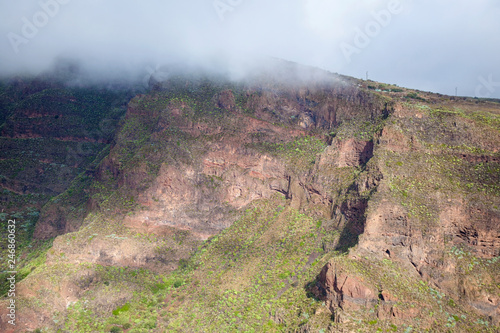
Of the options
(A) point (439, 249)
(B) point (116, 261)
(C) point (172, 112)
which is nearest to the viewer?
(A) point (439, 249)

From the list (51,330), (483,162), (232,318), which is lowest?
(51,330)

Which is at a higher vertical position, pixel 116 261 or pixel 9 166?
pixel 9 166

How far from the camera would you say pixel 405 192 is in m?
82.2

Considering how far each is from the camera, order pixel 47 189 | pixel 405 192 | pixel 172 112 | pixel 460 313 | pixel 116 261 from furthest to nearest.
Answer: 1. pixel 47 189
2. pixel 172 112
3. pixel 116 261
4. pixel 405 192
5. pixel 460 313

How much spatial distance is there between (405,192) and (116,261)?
160 ft

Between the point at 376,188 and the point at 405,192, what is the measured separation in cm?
438

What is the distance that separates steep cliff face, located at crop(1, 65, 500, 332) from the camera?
2938 inches

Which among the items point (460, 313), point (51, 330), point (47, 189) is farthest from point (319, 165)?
point (47, 189)

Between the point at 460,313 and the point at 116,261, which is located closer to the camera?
the point at 460,313

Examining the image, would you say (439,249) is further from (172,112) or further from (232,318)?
(172,112)

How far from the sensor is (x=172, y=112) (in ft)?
360

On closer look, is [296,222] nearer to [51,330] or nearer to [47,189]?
[51,330]

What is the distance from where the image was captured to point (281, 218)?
3716 inches

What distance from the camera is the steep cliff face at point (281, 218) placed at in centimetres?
7462
